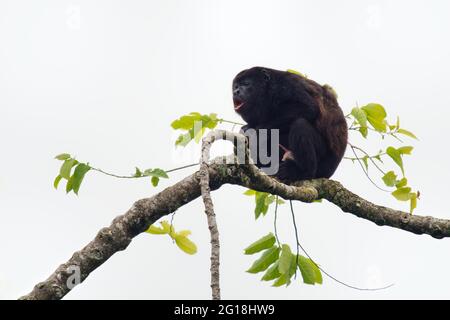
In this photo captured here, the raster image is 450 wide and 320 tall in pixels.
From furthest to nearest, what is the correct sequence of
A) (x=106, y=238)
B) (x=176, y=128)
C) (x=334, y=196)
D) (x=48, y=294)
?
(x=334, y=196) < (x=176, y=128) < (x=106, y=238) < (x=48, y=294)

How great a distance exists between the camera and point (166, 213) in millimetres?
4594

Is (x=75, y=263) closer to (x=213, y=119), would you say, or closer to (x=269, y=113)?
(x=213, y=119)

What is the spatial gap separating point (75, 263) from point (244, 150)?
135 cm

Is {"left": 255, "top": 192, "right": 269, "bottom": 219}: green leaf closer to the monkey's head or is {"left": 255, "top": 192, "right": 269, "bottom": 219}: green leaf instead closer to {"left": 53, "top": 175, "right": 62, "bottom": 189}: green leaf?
the monkey's head

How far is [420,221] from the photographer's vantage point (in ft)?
17.8

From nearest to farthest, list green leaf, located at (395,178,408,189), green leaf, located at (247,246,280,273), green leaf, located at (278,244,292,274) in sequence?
green leaf, located at (278,244,292,274)
green leaf, located at (247,246,280,273)
green leaf, located at (395,178,408,189)

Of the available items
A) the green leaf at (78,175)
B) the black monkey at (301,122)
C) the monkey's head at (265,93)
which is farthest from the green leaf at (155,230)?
the monkey's head at (265,93)

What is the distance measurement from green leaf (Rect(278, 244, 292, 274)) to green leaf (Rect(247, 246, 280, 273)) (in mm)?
87

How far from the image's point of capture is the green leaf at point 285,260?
5359 mm

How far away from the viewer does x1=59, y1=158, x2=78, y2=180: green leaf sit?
4.49 meters

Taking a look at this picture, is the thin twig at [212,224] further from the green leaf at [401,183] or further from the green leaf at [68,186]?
the green leaf at [401,183]

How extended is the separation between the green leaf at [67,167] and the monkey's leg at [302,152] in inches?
101

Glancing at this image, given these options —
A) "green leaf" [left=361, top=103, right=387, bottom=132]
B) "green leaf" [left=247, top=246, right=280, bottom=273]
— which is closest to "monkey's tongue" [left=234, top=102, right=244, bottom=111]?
"green leaf" [left=361, top=103, right=387, bottom=132]

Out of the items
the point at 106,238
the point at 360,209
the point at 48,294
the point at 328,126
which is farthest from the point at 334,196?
the point at 48,294
